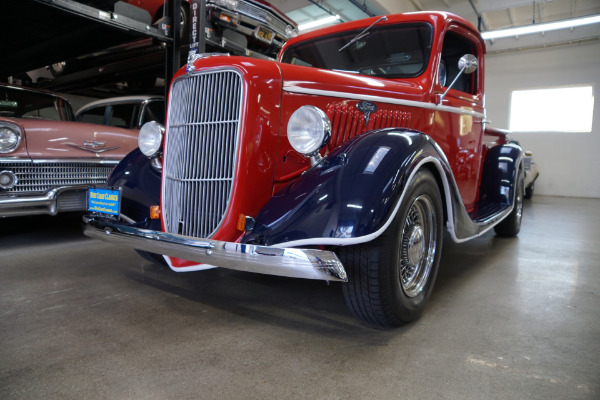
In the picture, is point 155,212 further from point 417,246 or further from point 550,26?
point 550,26

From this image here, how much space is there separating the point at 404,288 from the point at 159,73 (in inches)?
247

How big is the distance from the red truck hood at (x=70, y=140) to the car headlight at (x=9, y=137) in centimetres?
5

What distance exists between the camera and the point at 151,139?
2508 millimetres

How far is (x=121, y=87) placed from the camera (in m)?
8.39

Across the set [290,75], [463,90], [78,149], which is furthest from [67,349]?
[463,90]

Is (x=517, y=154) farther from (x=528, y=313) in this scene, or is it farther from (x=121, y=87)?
(x=121, y=87)

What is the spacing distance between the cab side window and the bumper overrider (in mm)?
1926

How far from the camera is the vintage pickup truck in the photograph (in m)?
1.69

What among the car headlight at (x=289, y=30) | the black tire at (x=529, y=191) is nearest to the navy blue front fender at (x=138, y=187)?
the car headlight at (x=289, y=30)

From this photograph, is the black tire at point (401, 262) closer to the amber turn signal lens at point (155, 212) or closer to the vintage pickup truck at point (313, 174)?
the vintage pickup truck at point (313, 174)

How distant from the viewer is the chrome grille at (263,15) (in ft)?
15.7

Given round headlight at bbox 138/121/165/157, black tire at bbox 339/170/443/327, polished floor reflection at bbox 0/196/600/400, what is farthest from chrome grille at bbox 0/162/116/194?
black tire at bbox 339/170/443/327

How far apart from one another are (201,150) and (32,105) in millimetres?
3342

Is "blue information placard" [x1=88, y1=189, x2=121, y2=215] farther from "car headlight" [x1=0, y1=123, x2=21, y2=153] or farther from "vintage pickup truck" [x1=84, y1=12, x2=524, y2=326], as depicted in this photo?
"car headlight" [x1=0, y1=123, x2=21, y2=153]
